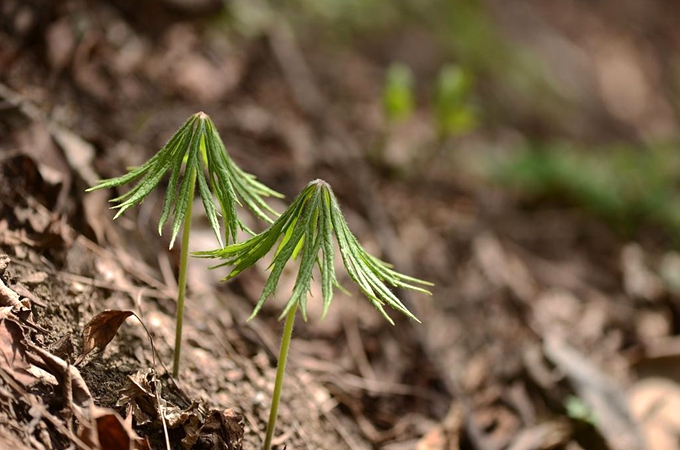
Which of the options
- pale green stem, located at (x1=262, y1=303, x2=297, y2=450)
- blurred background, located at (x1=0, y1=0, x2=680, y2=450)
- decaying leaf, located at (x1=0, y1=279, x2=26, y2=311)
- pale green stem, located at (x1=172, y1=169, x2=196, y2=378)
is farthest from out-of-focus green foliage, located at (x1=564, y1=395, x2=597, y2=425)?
decaying leaf, located at (x1=0, y1=279, x2=26, y2=311)

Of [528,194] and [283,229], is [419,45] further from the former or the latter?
[283,229]

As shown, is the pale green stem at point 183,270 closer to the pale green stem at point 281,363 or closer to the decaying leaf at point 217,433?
the decaying leaf at point 217,433

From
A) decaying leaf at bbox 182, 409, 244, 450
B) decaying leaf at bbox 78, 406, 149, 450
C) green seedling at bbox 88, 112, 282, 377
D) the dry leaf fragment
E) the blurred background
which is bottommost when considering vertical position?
decaying leaf at bbox 78, 406, 149, 450

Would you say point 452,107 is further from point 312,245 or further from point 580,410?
point 312,245

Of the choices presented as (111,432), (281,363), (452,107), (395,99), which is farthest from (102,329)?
(452,107)

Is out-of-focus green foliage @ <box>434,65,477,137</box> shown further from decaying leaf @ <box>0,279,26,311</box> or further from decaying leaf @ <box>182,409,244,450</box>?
decaying leaf @ <box>0,279,26,311</box>

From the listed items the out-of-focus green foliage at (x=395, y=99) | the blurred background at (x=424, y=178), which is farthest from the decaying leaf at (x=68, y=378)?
the out-of-focus green foliage at (x=395, y=99)
